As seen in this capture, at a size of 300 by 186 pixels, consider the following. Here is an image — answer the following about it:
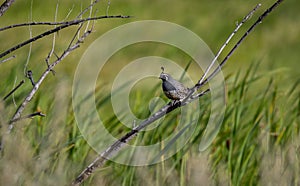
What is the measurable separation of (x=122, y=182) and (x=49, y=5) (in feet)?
26.1

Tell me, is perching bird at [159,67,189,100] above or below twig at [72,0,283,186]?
above

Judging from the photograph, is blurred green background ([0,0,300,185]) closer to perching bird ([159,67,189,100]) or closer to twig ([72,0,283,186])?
twig ([72,0,283,186])

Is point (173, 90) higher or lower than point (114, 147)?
higher

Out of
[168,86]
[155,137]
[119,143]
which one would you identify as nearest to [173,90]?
[168,86]

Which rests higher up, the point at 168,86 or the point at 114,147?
the point at 168,86

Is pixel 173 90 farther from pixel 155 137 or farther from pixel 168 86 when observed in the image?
pixel 155 137

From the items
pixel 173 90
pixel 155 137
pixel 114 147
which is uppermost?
pixel 155 137

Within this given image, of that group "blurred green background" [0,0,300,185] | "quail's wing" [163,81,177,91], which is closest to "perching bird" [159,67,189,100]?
"quail's wing" [163,81,177,91]

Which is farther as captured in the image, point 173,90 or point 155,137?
point 155,137

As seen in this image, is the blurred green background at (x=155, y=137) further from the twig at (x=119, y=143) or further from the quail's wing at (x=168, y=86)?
the quail's wing at (x=168, y=86)

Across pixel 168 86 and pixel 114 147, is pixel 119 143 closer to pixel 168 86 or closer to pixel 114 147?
pixel 114 147

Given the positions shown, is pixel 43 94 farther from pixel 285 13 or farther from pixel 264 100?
pixel 285 13

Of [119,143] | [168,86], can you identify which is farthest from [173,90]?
[119,143]

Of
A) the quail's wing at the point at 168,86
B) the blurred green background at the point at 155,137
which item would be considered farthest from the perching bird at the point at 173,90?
the blurred green background at the point at 155,137
